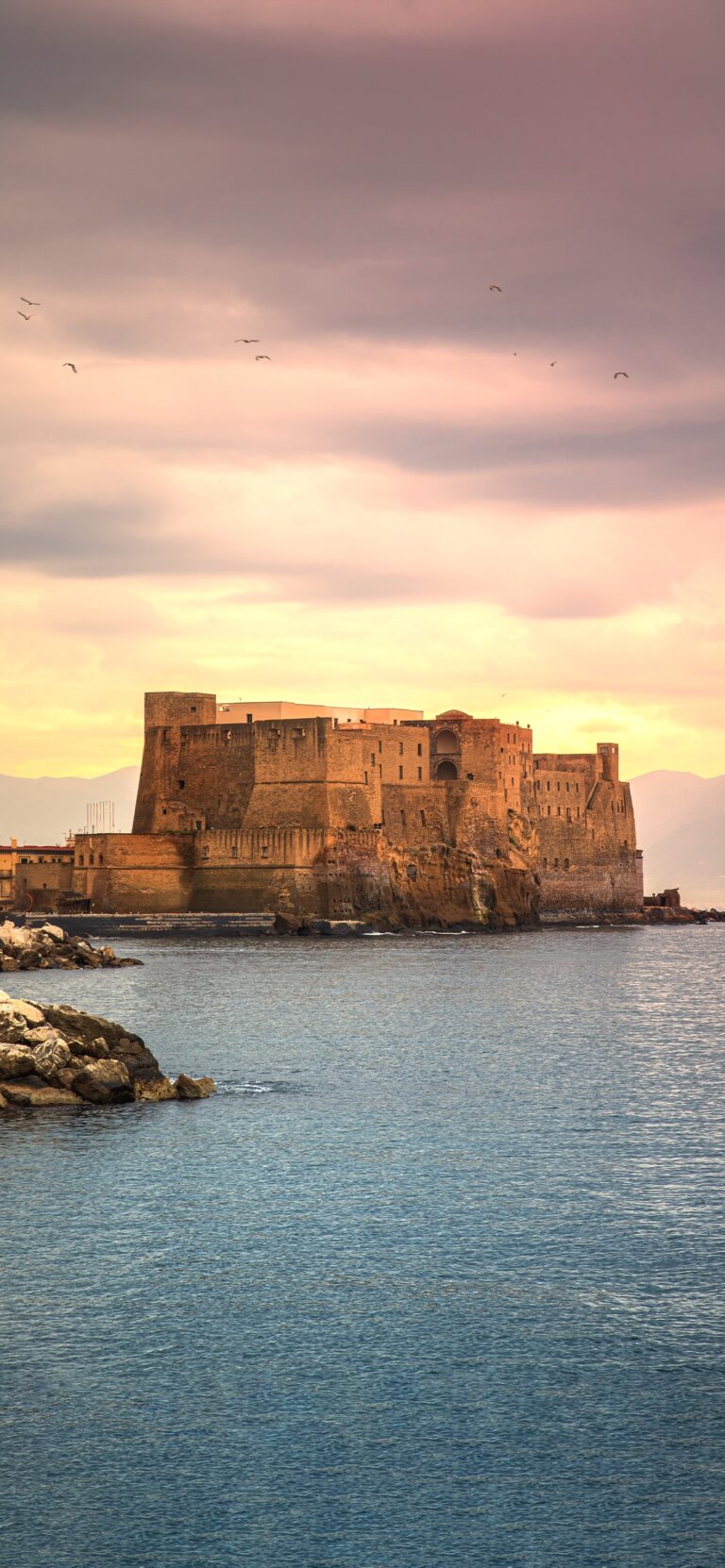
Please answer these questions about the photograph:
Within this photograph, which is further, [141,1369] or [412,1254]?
[412,1254]

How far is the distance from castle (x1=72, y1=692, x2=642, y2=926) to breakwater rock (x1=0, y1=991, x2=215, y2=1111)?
162 ft

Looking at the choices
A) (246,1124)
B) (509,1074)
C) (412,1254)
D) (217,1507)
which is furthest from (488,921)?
(217,1507)

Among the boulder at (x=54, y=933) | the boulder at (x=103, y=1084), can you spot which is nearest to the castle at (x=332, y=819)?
the boulder at (x=54, y=933)

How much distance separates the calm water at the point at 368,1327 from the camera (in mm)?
10578

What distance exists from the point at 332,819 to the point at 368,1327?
63.5m

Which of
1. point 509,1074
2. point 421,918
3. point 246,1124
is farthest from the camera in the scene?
point 421,918

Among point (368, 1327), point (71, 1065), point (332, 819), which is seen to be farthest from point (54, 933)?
point (368, 1327)

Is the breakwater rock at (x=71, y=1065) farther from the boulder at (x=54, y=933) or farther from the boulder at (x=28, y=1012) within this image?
the boulder at (x=54, y=933)

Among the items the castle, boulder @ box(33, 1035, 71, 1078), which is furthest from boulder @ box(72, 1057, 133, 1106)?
the castle

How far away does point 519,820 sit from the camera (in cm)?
8662

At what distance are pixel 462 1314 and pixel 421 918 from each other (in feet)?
226

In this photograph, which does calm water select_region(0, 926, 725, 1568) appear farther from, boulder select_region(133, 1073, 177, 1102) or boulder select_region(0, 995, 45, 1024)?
boulder select_region(0, 995, 45, 1024)

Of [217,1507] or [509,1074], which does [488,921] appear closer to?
[509,1074]

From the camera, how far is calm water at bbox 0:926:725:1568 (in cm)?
1058
